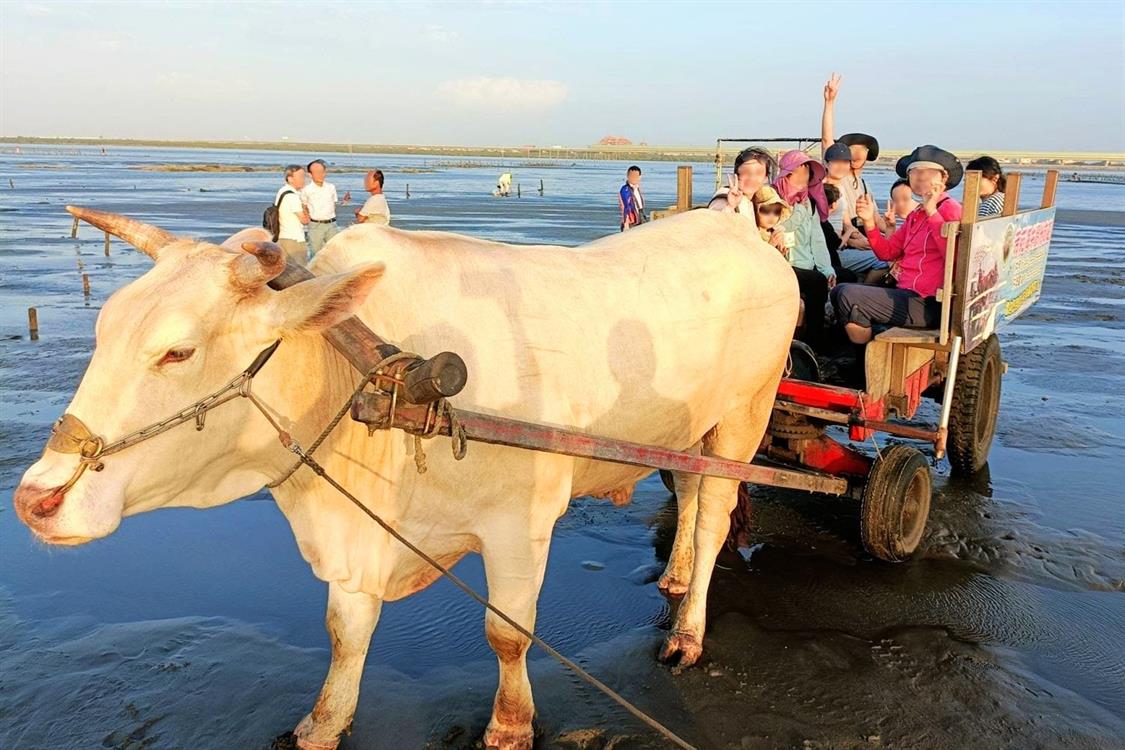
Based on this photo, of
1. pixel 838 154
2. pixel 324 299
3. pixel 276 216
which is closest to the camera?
pixel 324 299

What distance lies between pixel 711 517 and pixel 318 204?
11.1 meters

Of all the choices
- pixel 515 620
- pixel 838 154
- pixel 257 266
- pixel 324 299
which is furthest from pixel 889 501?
pixel 257 266

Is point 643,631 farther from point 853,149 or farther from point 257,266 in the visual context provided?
point 853,149

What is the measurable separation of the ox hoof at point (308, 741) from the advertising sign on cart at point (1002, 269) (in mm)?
4171

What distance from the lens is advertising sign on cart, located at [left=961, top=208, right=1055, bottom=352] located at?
5.48 m

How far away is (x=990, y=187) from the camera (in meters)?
7.57

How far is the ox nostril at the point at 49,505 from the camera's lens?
2361mm

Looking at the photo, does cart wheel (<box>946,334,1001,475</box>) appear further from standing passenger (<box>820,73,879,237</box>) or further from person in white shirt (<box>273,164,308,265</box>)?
person in white shirt (<box>273,164,308,265</box>)

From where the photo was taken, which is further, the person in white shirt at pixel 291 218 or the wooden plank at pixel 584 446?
the person in white shirt at pixel 291 218

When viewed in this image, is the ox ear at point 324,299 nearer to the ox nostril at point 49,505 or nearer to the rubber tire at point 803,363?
the ox nostril at point 49,505

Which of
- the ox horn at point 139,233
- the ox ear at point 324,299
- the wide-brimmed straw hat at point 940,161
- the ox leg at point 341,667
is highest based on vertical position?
the wide-brimmed straw hat at point 940,161

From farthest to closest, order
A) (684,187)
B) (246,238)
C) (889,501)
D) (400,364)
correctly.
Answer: (684,187) → (889,501) → (246,238) → (400,364)

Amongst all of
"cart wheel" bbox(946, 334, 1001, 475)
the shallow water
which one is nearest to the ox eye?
the shallow water

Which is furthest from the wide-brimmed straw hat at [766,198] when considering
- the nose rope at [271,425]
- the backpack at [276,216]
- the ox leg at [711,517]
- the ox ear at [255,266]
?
the backpack at [276,216]
